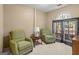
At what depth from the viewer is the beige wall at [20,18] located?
1968mm

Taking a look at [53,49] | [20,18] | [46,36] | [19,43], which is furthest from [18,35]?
[53,49]

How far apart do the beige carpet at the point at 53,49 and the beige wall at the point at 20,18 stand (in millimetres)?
391

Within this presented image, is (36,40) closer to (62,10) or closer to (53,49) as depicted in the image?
(53,49)

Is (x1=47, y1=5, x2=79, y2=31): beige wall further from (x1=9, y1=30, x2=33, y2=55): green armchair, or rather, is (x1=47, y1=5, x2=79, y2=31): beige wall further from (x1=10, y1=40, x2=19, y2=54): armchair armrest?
(x1=10, y1=40, x2=19, y2=54): armchair armrest

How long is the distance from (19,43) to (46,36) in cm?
59

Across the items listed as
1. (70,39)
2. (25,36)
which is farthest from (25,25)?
(70,39)

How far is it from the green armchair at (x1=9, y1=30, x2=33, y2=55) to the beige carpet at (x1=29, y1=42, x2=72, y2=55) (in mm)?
148

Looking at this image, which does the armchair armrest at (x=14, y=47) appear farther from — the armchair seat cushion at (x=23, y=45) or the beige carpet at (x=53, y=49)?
the beige carpet at (x=53, y=49)

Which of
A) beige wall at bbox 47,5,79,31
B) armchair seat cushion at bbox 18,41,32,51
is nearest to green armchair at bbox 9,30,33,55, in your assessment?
armchair seat cushion at bbox 18,41,32,51

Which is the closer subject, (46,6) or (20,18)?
(46,6)

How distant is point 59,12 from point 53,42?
64 centimetres

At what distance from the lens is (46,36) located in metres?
2.12

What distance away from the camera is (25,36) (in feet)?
6.75

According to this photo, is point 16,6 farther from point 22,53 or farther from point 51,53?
point 51,53
